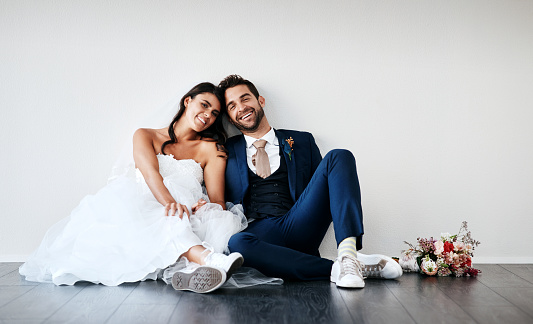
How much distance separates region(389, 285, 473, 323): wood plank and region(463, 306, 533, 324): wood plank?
0.14 ft

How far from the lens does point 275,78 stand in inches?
131

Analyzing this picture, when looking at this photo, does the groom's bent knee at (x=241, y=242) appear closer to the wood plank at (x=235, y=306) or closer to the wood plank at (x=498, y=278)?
the wood plank at (x=235, y=306)

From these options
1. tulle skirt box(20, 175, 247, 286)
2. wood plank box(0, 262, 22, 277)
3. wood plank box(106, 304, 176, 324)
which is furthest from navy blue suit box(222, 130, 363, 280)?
wood plank box(0, 262, 22, 277)

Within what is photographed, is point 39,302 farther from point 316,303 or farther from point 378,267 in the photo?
point 378,267

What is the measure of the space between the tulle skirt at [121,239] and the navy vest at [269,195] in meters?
0.22

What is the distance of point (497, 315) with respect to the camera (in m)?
2.01

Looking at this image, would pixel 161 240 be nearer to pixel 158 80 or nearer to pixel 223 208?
pixel 223 208

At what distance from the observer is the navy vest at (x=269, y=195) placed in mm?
2951

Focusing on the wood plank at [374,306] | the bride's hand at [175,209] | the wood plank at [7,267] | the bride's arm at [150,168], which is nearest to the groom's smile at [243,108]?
the bride's arm at [150,168]

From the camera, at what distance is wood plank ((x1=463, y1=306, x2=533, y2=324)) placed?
193 cm

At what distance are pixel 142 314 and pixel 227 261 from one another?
47 cm

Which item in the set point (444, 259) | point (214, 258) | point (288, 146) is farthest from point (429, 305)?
point (288, 146)

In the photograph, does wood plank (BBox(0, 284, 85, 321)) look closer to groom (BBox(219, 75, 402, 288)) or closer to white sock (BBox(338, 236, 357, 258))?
groom (BBox(219, 75, 402, 288))

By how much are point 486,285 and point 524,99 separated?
1.48 metres
